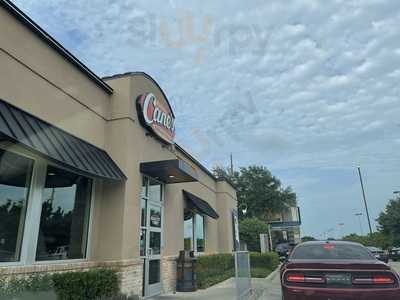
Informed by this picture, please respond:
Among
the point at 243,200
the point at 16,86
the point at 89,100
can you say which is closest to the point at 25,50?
the point at 16,86

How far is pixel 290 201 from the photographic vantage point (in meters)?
46.1

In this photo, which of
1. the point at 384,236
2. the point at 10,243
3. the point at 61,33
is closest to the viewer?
the point at 10,243

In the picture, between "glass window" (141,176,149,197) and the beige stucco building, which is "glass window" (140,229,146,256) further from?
"glass window" (141,176,149,197)

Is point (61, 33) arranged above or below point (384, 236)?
above

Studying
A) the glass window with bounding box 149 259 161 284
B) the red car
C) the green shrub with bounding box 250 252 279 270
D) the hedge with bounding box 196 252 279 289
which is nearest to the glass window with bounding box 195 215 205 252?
the hedge with bounding box 196 252 279 289

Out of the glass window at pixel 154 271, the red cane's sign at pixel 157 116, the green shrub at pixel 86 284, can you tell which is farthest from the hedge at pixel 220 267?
the green shrub at pixel 86 284

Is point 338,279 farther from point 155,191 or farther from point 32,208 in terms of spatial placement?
point 155,191

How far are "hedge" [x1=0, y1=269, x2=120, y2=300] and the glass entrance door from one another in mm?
2188

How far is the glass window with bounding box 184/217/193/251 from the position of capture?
47.0 feet

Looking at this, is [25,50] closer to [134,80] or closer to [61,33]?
[61,33]

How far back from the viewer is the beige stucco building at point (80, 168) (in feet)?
21.0

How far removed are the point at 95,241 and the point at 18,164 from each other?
294cm

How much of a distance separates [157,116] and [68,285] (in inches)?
235

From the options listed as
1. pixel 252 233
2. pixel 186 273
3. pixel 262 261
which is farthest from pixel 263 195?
pixel 186 273
